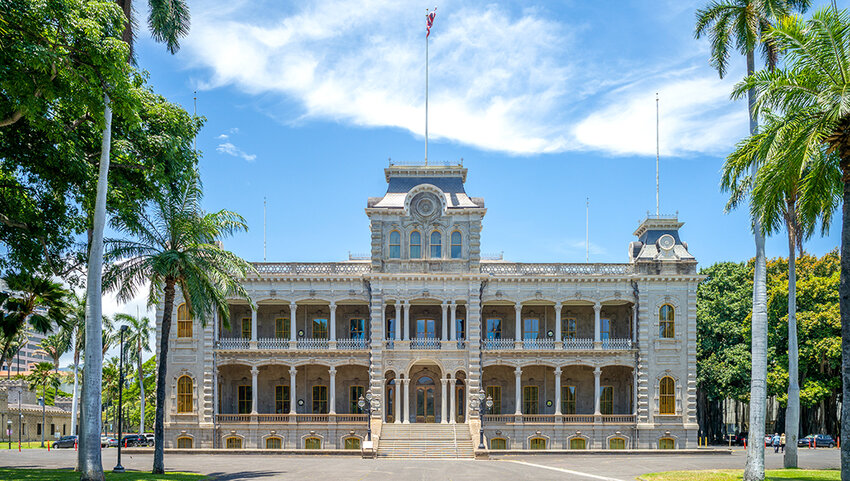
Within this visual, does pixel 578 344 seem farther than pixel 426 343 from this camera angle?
Yes

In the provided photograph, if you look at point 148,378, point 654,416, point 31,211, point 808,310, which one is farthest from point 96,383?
point 148,378

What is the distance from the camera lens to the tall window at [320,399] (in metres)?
52.9

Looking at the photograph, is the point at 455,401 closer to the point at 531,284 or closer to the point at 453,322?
the point at 453,322

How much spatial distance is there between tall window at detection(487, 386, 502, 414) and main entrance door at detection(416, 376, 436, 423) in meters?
3.93

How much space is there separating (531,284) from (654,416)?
1094cm

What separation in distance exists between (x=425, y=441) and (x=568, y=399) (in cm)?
1159

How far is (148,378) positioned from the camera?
3396 inches

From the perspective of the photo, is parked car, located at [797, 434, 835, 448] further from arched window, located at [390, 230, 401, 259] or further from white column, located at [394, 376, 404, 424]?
arched window, located at [390, 230, 401, 259]

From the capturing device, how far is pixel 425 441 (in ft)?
152

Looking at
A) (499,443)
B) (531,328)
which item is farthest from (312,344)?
(531,328)

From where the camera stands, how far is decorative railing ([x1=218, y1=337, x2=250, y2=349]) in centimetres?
5112

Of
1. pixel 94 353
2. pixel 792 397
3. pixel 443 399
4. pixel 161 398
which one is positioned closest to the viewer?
pixel 94 353

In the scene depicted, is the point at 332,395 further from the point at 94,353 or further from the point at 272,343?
the point at 94,353

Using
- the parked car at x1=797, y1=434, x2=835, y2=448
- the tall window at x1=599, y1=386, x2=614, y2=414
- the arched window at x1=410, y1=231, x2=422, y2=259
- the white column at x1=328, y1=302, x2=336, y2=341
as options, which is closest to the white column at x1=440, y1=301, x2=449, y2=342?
the arched window at x1=410, y1=231, x2=422, y2=259
